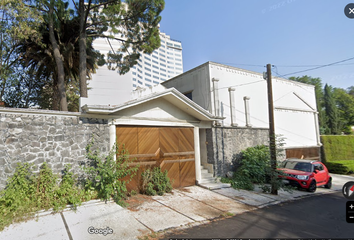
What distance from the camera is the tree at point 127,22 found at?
36.9 feet

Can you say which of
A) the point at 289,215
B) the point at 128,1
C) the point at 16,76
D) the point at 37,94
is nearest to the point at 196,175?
the point at 289,215

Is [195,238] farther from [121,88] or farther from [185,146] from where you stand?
[121,88]

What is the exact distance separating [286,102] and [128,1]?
1365cm

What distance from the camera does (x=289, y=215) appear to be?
6930mm

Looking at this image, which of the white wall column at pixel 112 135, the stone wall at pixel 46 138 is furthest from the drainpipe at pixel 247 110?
the stone wall at pixel 46 138

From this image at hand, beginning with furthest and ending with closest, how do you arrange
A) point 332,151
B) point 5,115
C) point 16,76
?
point 332,151, point 16,76, point 5,115

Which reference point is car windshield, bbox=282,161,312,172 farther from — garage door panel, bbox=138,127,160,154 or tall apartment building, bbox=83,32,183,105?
tall apartment building, bbox=83,32,183,105

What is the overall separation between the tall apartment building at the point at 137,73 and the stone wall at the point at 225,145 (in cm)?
2293

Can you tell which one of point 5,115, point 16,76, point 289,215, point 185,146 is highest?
point 16,76

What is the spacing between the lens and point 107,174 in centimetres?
705

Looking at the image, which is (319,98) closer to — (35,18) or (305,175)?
(305,175)

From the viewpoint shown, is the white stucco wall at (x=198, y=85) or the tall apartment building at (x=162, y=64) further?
the tall apartment building at (x=162, y=64)

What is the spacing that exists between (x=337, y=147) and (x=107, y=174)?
21.7 m

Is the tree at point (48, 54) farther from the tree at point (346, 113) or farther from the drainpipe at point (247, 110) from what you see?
the tree at point (346, 113)
